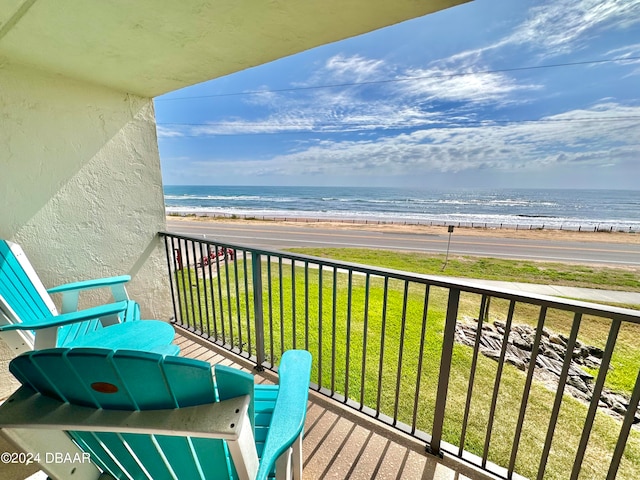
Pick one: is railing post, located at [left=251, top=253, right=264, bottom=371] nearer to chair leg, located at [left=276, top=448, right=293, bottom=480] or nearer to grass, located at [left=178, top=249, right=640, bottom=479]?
grass, located at [left=178, top=249, right=640, bottom=479]

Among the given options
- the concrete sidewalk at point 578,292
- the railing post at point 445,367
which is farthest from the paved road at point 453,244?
the railing post at point 445,367

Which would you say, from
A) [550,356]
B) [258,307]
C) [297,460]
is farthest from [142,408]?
[550,356]

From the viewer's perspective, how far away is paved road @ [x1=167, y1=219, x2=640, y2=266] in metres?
14.0

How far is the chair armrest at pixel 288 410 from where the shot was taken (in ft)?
2.32

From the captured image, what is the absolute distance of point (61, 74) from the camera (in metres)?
1.89

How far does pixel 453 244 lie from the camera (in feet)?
Answer: 52.4

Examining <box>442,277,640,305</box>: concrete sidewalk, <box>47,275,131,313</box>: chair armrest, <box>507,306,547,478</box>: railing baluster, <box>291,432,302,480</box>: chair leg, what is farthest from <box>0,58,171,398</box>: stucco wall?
<box>442,277,640,305</box>: concrete sidewalk

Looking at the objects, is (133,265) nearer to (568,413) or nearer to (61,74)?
(61,74)

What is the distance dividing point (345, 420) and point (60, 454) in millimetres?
1428

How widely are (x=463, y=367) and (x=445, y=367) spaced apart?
210cm

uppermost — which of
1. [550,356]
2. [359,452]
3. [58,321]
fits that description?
[58,321]

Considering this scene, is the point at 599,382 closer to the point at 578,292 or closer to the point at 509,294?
the point at 509,294

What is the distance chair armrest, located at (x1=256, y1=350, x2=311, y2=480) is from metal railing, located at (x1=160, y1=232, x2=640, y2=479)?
66 centimetres

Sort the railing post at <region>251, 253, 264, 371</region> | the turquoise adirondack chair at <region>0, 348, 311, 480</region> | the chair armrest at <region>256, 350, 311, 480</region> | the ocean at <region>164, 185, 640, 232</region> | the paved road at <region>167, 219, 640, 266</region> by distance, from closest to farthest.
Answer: the turquoise adirondack chair at <region>0, 348, 311, 480</region>, the chair armrest at <region>256, 350, 311, 480</region>, the railing post at <region>251, 253, 264, 371</region>, the paved road at <region>167, 219, 640, 266</region>, the ocean at <region>164, 185, 640, 232</region>
